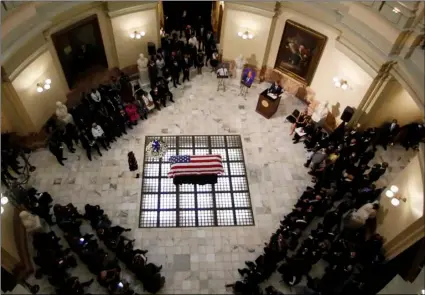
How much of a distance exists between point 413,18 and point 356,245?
247 inches

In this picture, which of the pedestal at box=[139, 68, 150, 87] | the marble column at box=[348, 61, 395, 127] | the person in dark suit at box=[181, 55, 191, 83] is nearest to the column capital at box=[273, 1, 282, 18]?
the person in dark suit at box=[181, 55, 191, 83]

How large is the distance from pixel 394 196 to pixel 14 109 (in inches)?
454

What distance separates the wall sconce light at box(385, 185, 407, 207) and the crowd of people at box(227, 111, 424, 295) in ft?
2.78

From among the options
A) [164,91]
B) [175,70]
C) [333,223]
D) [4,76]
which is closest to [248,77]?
[175,70]

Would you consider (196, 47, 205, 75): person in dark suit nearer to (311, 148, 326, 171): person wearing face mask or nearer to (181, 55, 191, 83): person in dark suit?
(181, 55, 191, 83): person in dark suit

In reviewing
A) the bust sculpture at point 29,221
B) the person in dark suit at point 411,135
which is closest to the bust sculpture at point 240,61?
the person in dark suit at point 411,135

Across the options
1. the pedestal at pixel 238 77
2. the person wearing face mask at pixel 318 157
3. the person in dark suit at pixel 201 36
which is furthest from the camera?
the person in dark suit at pixel 201 36

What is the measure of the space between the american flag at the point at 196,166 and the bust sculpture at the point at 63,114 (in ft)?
13.4

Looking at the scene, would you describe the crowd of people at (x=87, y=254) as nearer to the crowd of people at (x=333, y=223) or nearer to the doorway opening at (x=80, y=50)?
the crowd of people at (x=333, y=223)

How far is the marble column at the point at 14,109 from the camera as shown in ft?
36.3

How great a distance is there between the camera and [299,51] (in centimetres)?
1420

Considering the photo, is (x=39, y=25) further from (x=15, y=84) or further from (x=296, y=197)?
(x=296, y=197)

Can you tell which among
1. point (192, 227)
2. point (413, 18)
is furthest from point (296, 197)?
point (413, 18)

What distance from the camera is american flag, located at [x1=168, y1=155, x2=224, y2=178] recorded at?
1178cm
